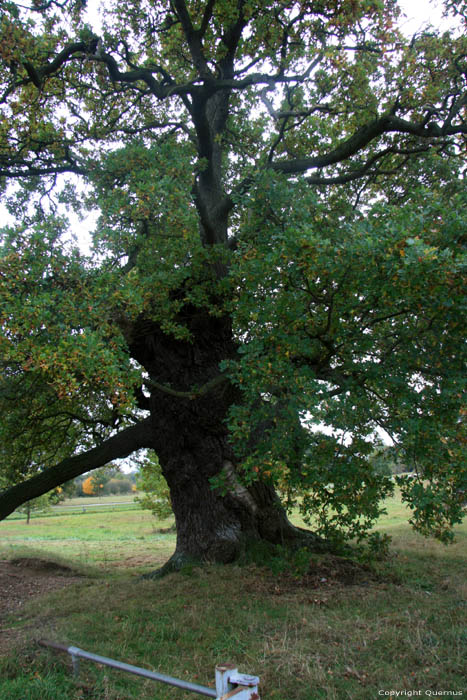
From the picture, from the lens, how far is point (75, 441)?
1153cm

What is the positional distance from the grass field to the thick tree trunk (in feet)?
2.29

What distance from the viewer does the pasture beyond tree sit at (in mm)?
5215

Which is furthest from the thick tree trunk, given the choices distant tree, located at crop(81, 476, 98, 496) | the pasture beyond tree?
distant tree, located at crop(81, 476, 98, 496)

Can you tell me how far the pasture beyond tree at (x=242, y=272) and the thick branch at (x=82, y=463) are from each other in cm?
4

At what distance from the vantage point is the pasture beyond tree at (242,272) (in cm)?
521

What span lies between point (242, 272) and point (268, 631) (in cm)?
454

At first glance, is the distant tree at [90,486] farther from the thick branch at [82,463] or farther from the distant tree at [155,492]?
the thick branch at [82,463]

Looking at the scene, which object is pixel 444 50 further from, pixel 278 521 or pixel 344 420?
pixel 278 521

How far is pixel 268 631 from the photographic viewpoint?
537cm

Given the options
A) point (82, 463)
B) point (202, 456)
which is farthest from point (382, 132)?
point (82, 463)

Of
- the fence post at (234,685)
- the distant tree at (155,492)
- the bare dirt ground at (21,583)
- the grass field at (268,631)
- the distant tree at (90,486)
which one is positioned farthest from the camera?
the distant tree at (90,486)

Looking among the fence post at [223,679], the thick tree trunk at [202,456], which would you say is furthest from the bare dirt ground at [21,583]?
the fence post at [223,679]

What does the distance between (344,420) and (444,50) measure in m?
6.31

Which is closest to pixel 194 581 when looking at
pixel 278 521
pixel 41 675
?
pixel 278 521
